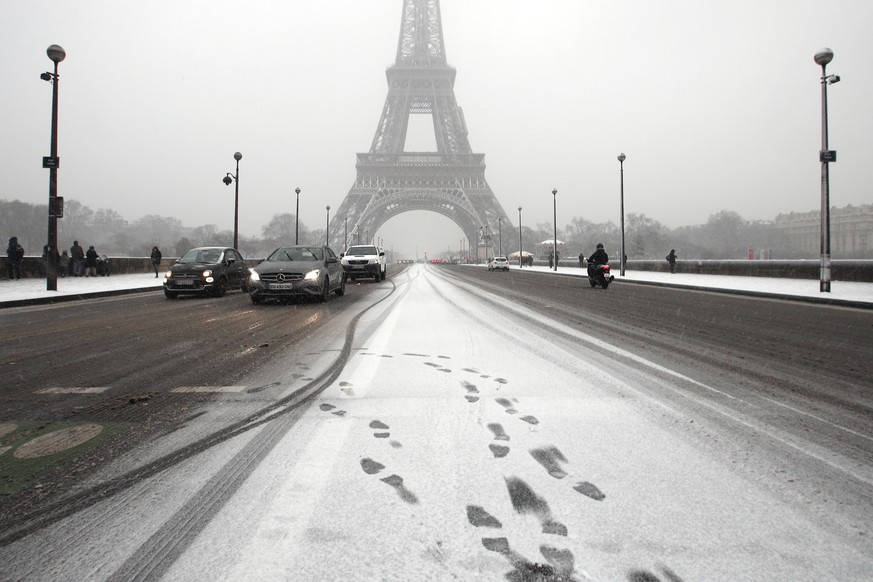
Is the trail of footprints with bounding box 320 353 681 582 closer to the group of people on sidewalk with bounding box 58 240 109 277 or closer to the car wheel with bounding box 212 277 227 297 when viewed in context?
the car wheel with bounding box 212 277 227 297

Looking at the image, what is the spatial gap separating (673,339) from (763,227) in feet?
358

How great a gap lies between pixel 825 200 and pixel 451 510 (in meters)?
17.8

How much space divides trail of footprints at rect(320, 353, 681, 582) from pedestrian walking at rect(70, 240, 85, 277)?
24.6m

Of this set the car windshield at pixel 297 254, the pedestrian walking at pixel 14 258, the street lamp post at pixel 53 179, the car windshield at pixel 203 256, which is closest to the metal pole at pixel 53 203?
the street lamp post at pixel 53 179

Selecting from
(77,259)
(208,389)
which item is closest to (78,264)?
(77,259)

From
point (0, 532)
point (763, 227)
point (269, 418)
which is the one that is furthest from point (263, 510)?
point (763, 227)

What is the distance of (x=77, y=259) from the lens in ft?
Answer: 75.4

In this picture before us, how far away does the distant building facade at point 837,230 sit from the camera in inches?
3521

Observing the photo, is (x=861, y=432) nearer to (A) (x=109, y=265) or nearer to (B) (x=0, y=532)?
(B) (x=0, y=532)

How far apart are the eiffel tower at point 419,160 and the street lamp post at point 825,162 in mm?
54327

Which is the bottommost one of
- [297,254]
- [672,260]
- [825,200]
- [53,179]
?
[297,254]

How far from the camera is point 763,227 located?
98.1 meters

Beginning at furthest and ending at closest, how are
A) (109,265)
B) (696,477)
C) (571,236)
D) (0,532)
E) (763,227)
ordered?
(571,236), (763,227), (109,265), (696,477), (0,532)

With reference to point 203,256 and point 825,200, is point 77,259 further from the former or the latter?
point 825,200
